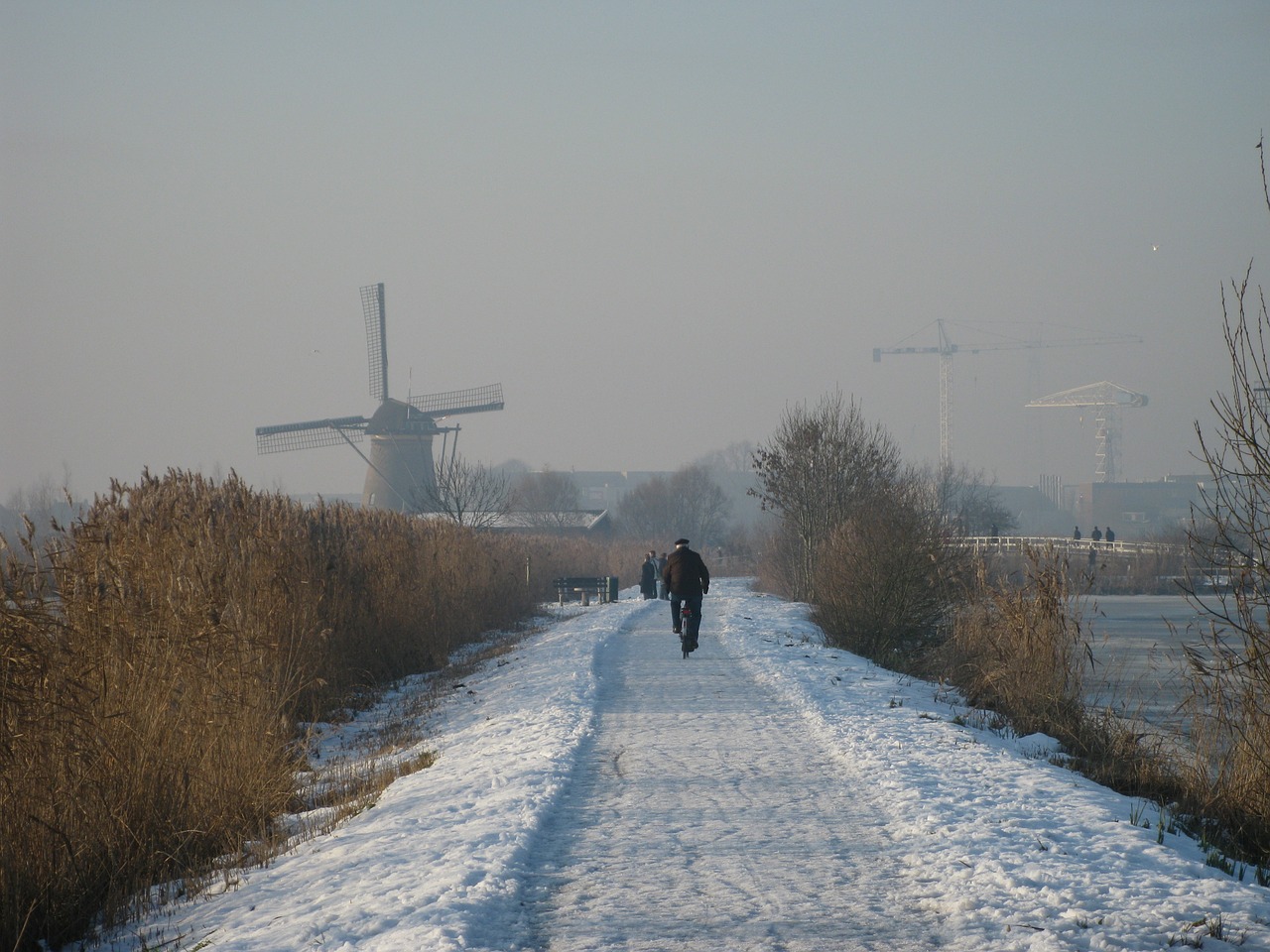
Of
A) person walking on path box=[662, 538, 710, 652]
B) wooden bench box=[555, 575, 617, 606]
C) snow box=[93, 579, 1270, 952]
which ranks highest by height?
person walking on path box=[662, 538, 710, 652]

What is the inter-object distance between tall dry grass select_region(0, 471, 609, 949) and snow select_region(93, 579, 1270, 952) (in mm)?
689

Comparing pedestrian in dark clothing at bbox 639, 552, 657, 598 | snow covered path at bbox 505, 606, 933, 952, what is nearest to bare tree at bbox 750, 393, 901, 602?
pedestrian in dark clothing at bbox 639, 552, 657, 598

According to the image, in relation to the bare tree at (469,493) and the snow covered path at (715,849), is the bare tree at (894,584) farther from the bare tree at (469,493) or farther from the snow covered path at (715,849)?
the bare tree at (469,493)

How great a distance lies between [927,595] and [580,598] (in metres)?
24.4

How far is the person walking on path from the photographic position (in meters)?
18.5

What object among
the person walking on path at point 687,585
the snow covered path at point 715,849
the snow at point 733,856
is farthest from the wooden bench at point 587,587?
the snow covered path at point 715,849

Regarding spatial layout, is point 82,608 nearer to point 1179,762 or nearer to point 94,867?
point 94,867

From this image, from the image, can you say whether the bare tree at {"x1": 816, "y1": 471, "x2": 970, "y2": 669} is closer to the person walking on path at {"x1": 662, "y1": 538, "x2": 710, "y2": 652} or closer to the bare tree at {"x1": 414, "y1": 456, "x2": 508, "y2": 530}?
the person walking on path at {"x1": 662, "y1": 538, "x2": 710, "y2": 652}

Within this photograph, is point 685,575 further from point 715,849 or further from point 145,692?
point 715,849

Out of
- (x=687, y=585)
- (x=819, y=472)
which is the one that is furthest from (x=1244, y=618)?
(x=819, y=472)

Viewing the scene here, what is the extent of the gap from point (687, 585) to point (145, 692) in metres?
12.1

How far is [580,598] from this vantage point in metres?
44.0

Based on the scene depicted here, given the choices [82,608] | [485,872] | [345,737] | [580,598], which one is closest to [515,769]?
[485,872]

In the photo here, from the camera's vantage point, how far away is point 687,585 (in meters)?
19.1
